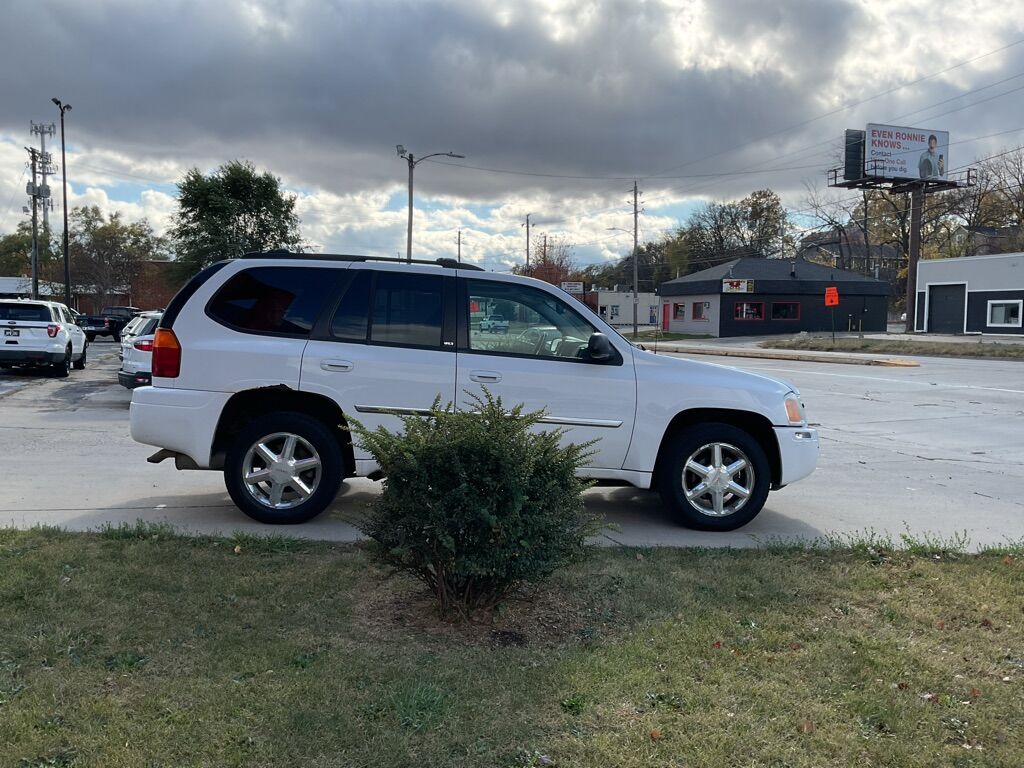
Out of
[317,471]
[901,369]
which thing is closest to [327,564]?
[317,471]

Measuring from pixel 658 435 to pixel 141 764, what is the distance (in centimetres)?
415

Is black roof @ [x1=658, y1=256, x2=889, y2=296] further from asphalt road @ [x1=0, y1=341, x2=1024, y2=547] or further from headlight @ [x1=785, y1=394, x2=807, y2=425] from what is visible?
headlight @ [x1=785, y1=394, x2=807, y2=425]

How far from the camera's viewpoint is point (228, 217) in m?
24.8

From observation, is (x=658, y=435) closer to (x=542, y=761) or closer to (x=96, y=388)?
(x=542, y=761)

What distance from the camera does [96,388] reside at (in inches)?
659

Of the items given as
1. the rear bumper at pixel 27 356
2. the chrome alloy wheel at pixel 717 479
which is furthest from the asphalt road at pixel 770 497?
the rear bumper at pixel 27 356

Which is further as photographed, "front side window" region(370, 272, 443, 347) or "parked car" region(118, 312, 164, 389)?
"parked car" region(118, 312, 164, 389)

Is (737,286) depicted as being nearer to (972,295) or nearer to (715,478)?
(972,295)

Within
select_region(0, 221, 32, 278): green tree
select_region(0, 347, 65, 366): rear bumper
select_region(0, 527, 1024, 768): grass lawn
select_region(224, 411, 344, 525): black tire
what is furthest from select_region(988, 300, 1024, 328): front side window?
select_region(0, 221, 32, 278): green tree

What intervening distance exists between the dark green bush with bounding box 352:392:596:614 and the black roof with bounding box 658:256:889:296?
5558cm

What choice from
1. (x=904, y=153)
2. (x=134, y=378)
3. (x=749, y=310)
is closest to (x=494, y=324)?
(x=134, y=378)

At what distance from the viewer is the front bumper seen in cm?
637

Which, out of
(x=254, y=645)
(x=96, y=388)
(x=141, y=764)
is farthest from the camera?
(x=96, y=388)

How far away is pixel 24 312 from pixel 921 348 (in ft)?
110
